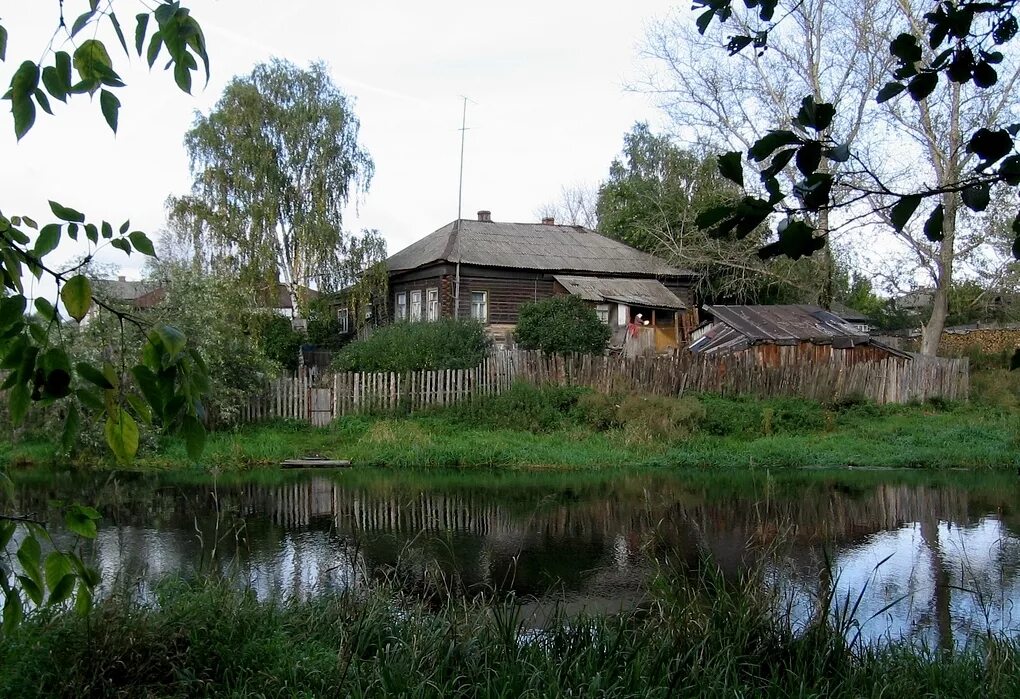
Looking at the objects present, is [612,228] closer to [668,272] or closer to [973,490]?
[668,272]

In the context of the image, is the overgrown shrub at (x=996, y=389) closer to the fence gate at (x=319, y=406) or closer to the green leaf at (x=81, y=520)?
the fence gate at (x=319, y=406)

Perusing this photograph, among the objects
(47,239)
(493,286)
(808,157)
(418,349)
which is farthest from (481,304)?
(47,239)

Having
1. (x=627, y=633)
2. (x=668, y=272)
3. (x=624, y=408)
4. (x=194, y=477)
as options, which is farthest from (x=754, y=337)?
(x=627, y=633)

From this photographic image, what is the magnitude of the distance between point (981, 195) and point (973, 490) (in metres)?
14.1

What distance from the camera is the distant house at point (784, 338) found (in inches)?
971

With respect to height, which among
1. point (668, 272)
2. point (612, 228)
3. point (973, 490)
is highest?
point (612, 228)

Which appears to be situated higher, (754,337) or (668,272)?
(668,272)

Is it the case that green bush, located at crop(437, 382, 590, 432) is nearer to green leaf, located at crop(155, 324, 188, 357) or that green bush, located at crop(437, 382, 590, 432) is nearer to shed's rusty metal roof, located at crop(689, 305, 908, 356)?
shed's rusty metal roof, located at crop(689, 305, 908, 356)

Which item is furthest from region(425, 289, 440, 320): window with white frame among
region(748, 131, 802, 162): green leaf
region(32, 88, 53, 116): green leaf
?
region(32, 88, 53, 116): green leaf

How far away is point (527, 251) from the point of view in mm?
33781

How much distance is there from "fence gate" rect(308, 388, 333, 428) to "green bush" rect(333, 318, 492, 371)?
4.86ft

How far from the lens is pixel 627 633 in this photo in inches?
229

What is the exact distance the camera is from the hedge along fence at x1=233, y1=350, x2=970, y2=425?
814 inches

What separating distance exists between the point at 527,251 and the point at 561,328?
10.9 metres
